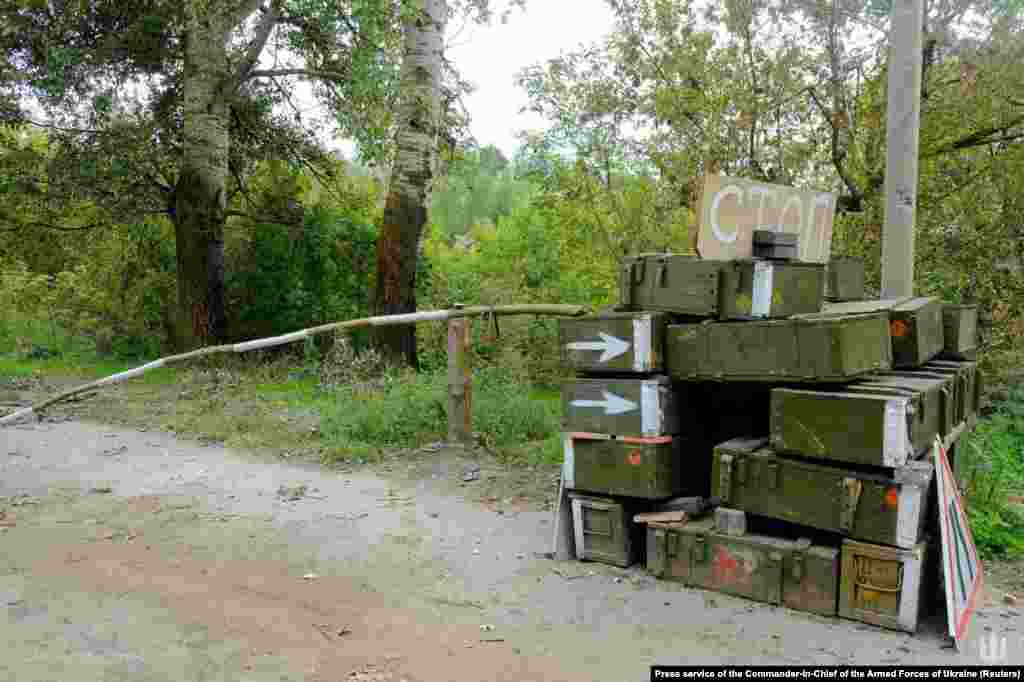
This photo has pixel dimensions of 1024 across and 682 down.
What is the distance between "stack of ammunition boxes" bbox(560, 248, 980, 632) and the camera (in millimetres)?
4398

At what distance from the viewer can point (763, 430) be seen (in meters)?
5.66

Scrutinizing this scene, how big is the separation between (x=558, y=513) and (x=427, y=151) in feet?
26.0

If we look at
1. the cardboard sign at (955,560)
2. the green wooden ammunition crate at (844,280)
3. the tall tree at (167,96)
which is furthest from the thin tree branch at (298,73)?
the cardboard sign at (955,560)

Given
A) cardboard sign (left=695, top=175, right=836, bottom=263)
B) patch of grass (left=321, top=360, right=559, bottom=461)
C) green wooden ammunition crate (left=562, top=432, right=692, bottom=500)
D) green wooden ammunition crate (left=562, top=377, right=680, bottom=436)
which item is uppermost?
cardboard sign (left=695, top=175, right=836, bottom=263)

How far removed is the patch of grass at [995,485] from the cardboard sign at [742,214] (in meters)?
2.11

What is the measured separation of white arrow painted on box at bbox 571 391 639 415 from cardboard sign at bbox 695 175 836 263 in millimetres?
988

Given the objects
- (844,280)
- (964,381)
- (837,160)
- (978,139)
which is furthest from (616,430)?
(978,139)

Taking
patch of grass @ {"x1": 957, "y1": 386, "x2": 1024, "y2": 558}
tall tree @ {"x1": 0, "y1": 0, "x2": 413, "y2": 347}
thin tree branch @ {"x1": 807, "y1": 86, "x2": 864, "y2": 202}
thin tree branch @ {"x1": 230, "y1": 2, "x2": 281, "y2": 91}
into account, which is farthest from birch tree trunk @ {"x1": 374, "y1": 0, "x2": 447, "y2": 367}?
patch of grass @ {"x1": 957, "y1": 386, "x2": 1024, "y2": 558}

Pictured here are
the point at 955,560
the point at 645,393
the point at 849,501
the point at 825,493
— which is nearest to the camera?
the point at 955,560

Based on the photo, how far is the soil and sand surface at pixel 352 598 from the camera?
4.01 m

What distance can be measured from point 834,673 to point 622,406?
193 centimetres

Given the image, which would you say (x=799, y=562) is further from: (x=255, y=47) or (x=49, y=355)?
(x=49, y=355)

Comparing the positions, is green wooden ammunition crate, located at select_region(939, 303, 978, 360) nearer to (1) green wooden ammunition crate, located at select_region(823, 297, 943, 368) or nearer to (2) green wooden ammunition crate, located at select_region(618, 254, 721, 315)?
(1) green wooden ammunition crate, located at select_region(823, 297, 943, 368)

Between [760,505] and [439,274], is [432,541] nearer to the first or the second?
[760,505]
